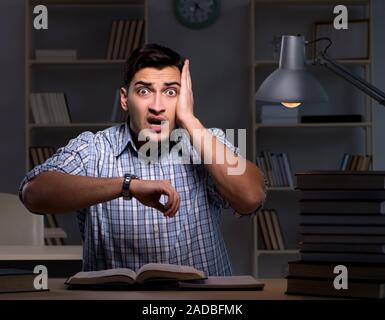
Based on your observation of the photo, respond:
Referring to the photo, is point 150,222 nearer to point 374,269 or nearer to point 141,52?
point 141,52

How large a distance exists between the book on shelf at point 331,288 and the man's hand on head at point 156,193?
32cm

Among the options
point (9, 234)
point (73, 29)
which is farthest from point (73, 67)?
point (9, 234)

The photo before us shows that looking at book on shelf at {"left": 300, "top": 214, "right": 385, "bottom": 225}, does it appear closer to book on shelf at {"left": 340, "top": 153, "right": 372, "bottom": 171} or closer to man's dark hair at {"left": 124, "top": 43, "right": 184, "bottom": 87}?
man's dark hair at {"left": 124, "top": 43, "right": 184, "bottom": 87}

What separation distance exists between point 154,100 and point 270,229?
311 cm

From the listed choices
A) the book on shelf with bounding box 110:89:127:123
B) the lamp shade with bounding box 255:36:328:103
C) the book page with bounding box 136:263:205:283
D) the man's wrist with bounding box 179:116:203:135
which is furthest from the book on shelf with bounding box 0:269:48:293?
the book on shelf with bounding box 110:89:127:123

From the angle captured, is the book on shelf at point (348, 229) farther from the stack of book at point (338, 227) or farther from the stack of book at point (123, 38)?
the stack of book at point (123, 38)

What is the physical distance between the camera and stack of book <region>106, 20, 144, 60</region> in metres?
5.32

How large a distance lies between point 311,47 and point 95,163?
3.26m

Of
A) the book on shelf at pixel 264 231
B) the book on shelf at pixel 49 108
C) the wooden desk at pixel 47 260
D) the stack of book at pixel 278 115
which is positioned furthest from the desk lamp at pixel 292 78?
the book on shelf at pixel 49 108

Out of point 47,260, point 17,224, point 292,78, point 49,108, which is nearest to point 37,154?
point 49,108

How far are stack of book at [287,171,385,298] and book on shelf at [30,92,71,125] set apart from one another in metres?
3.74

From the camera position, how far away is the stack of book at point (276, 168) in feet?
17.3

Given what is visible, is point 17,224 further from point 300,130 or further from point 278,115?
point 300,130

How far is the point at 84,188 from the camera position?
205 cm
